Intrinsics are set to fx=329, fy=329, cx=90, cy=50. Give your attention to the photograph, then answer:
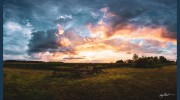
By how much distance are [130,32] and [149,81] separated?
0.80 metres

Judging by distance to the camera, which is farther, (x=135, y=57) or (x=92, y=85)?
(x=135, y=57)

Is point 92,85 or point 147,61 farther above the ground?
point 147,61

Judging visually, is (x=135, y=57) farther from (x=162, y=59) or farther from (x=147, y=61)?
(x=162, y=59)

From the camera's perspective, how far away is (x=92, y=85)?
16.2 ft

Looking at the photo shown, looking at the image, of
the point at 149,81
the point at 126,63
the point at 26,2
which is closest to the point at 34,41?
the point at 26,2

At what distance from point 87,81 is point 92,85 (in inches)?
3.8

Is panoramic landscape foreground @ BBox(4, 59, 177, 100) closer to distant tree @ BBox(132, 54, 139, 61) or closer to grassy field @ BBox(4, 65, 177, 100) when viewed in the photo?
grassy field @ BBox(4, 65, 177, 100)

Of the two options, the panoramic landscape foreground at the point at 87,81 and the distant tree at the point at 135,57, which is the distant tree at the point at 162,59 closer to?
the panoramic landscape foreground at the point at 87,81

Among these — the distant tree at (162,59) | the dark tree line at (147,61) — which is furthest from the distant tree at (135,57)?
the distant tree at (162,59)

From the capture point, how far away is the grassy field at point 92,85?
4859mm

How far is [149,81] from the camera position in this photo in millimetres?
5016

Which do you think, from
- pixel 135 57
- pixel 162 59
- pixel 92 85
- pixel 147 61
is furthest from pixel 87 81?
pixel 162 59

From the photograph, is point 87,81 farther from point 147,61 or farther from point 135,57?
point 147,61

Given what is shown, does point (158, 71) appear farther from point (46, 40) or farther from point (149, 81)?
point (46, 40)
